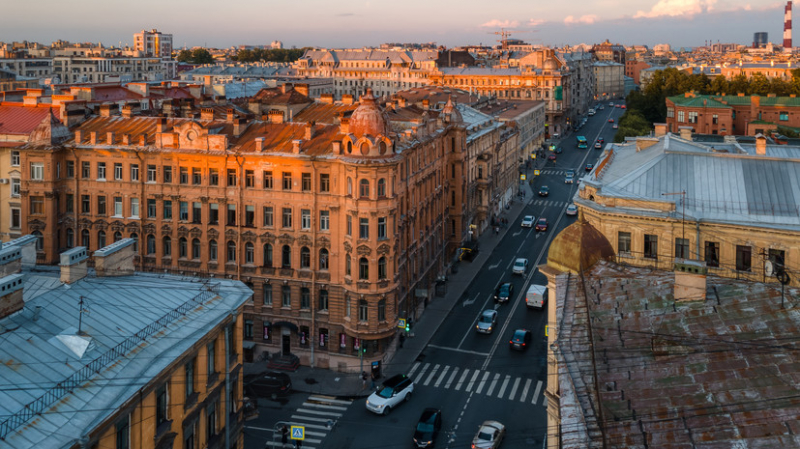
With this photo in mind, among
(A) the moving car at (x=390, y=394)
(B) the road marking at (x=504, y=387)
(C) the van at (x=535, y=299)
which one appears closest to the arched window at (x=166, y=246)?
(A) the moving car at (x=390, y=394)

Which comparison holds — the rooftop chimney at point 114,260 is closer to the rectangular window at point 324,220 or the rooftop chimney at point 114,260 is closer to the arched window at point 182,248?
the rectangular window at point 324,220

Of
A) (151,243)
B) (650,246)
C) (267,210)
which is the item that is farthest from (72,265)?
(650,246)

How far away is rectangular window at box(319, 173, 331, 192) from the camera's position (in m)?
54.8

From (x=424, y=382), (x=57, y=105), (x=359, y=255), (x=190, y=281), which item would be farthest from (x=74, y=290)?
(x=57, y=105)

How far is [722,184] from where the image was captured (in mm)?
49406

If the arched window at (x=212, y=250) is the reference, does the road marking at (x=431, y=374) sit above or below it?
below

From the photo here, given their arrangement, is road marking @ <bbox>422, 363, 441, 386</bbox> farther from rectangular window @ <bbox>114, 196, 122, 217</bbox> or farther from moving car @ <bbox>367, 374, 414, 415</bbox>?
rectangular window @ <bbox>114, 196, 122, 217</bbox>

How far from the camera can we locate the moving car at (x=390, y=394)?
160 feet

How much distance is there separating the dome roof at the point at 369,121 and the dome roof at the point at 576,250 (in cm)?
2030

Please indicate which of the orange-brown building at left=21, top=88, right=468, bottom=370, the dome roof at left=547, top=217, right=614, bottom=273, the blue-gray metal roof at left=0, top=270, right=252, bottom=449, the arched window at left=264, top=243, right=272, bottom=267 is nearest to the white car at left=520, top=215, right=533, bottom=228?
the orange-brown building at left=21, top=88, right=468, bottom=370

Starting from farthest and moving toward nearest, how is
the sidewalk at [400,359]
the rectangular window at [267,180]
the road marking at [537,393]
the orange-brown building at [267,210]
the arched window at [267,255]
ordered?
the arched window at [267,255], the rectangular window at [267,180], the orange-brown building at [267,210], the sidewalk at [400,359], the road marking at [537,393]

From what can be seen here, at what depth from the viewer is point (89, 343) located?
26.7 metres

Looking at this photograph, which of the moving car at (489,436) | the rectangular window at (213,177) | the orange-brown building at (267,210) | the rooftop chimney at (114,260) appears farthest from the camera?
the rectangular window at (213,177)

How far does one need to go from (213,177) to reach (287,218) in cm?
671
